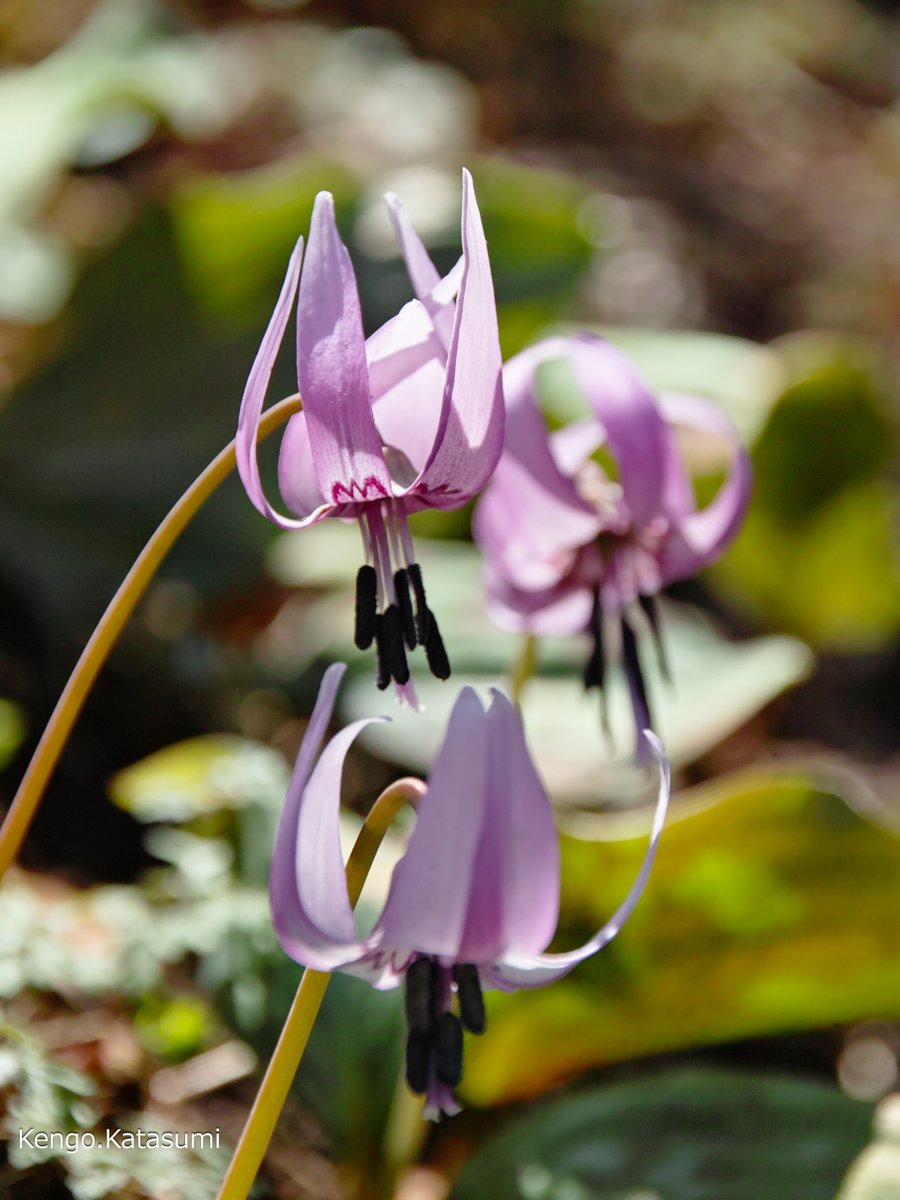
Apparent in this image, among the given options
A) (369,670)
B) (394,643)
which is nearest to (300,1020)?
(394,643)

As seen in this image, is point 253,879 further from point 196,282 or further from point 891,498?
point 891,498

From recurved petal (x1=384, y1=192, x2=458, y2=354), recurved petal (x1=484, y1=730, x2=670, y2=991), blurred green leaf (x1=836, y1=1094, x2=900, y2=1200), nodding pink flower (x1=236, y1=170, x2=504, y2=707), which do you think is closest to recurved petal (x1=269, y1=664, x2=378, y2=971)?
recurved petal (x1=484, y1=730, x2=670, y2=991)

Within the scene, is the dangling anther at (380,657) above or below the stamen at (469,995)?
above

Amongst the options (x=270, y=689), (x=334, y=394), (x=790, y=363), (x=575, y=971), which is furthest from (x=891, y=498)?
(x=334, y=394)

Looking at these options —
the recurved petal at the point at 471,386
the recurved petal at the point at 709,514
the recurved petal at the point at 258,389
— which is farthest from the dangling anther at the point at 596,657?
the recurved petal at the point at 258,389

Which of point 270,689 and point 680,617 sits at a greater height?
point 680,617

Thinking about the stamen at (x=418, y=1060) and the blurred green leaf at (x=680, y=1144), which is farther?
the blurred green leaf at (x=680, y=1144)

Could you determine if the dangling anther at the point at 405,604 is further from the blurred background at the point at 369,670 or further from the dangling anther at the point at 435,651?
the blurred background at the point at 369,670
